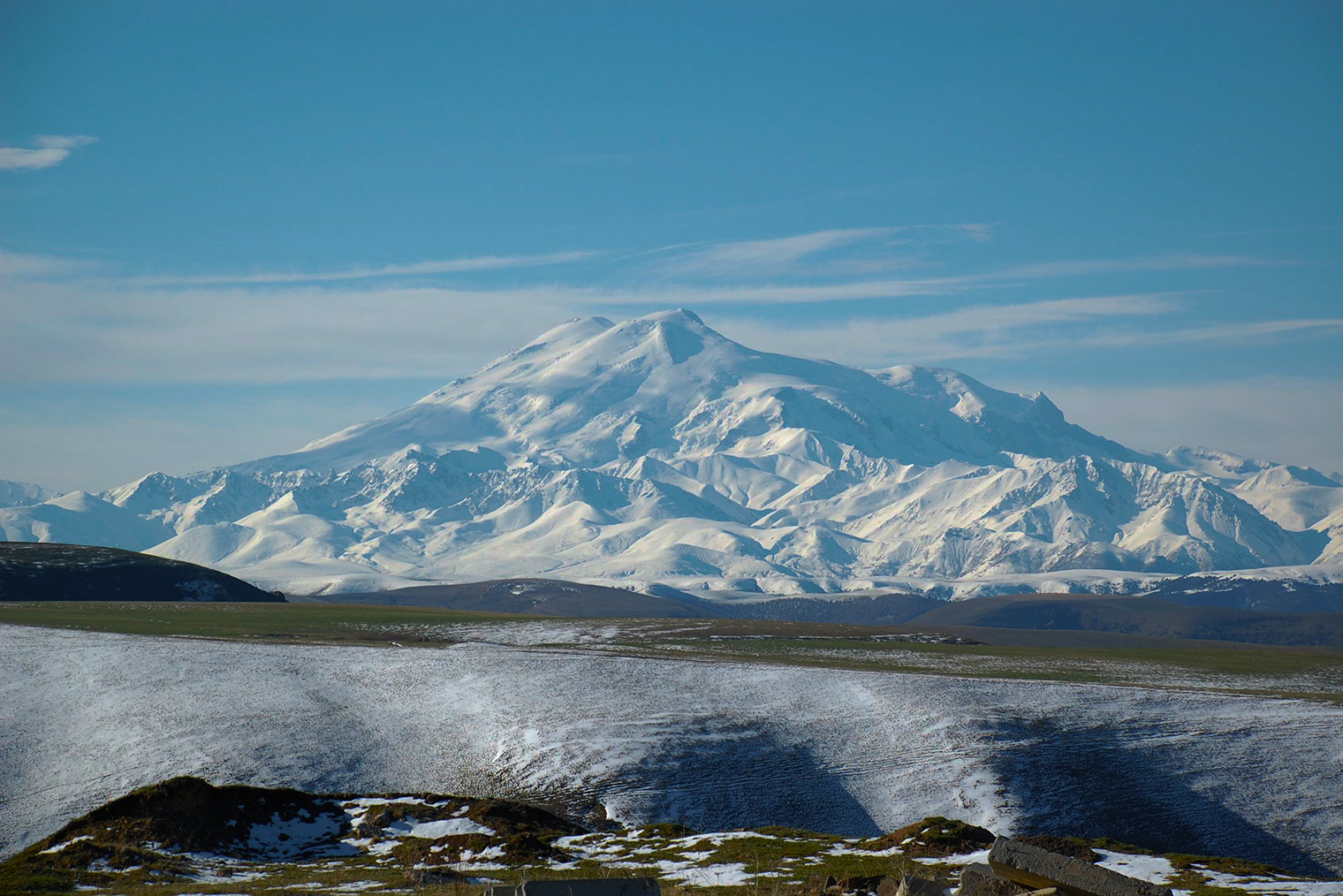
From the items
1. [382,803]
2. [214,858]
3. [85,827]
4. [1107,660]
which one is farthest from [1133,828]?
[1107,660]

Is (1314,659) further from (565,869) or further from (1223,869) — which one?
(565,869)

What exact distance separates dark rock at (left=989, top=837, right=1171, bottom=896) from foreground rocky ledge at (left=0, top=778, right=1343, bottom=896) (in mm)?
203

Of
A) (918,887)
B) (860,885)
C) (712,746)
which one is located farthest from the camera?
(712,746)

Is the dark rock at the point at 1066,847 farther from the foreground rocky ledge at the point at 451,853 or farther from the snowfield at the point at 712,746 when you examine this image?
the snowfield at the point at 712,746

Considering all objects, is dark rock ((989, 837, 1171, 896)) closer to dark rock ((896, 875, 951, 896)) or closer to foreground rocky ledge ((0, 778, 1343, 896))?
foreground rocky ledge ((0, 778, 1343, 896))

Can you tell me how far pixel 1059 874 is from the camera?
2836 cm

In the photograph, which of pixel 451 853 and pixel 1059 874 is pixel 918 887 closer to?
pixel 1059 874

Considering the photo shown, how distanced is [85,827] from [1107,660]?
105594mm

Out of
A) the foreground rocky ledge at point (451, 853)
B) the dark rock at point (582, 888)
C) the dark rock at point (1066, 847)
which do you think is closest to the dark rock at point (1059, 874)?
the foreground rocky ledge at point (451, 853)

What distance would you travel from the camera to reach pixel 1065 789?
6109 cm

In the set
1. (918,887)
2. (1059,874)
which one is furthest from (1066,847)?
(918,887)

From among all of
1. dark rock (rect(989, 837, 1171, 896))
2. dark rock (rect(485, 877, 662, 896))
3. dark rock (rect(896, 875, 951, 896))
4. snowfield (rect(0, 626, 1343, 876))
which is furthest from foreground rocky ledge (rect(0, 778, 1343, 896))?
snowfield (rect(0, 626, 1343, 876))

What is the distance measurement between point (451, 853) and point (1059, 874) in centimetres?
2393

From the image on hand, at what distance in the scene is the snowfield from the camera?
57.7m
